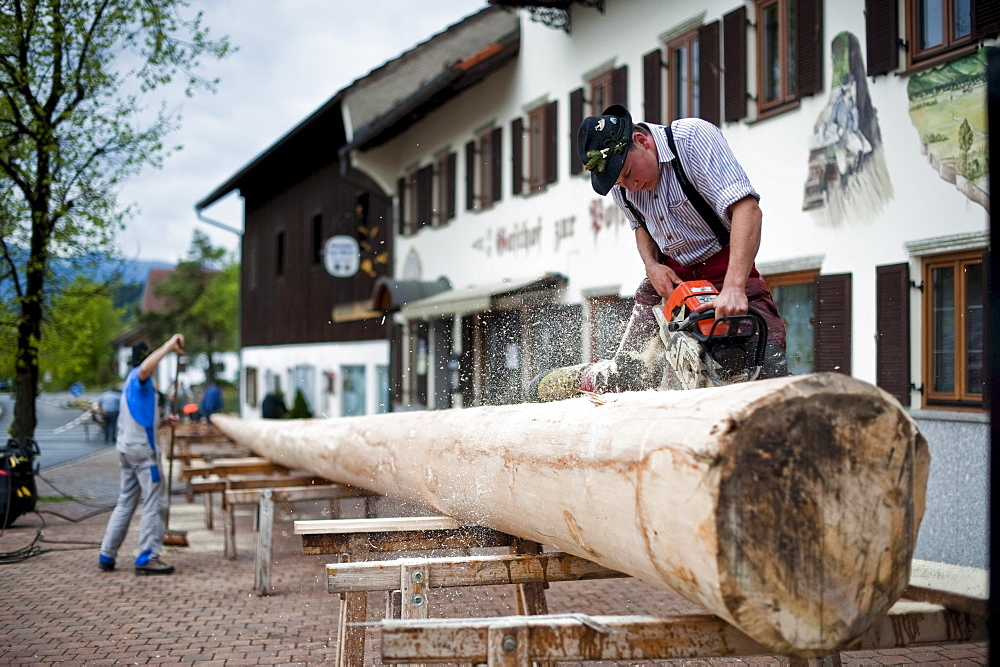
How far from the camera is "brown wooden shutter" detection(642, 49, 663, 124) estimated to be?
11141 mm

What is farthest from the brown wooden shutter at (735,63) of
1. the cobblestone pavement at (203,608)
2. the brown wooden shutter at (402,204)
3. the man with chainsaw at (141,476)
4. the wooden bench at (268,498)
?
the brown wooden shutter at (402,204)

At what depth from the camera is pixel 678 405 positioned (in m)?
2.46

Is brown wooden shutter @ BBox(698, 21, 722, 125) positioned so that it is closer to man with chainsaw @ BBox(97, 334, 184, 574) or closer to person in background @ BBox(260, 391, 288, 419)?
man with chainsaw @ BBox(97, 334, 184, 574)

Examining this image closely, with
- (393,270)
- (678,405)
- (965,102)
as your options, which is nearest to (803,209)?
(965,102)

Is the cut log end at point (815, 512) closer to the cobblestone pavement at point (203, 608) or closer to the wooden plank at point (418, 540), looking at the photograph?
the cobblestone pavement at point (203, 608)

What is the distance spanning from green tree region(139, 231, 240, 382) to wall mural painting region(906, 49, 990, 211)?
171ft

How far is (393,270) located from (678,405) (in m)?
18.9

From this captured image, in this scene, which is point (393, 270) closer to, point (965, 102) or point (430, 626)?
point (965, 102)

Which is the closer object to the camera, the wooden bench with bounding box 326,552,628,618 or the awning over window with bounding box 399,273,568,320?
the wooden bench with bounding box 326,552,628,618

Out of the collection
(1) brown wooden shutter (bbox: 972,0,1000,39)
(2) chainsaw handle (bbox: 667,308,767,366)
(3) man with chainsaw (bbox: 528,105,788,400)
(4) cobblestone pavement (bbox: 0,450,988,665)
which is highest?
(1) brown wooden shutter (bbox: 972,0,1000,39)

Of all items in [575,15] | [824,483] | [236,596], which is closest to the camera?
[824,483]

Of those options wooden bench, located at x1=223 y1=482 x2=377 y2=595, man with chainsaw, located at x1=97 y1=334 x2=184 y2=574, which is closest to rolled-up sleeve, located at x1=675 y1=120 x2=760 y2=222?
wooden bench, located at x1=223 y1=482 x2=377 y2=595

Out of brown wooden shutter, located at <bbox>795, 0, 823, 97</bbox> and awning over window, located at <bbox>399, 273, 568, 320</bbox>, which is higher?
brown wooden shutter, located at <bbox>795, 0, 823, 97</bbox>

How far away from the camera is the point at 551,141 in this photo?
45.9 ft
